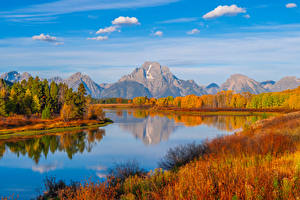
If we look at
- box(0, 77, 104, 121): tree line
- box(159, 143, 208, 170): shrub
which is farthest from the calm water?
box(0, 77, 104, 121): tree line

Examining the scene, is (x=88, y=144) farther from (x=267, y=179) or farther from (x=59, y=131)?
(x=267, y=179)

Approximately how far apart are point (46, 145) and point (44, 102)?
47.0 metres

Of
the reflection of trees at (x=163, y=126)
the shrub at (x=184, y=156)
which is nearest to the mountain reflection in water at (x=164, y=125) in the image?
the reflection of trees at (x=163, y=126)

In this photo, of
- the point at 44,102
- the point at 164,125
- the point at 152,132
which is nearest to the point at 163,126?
the point at 164,125

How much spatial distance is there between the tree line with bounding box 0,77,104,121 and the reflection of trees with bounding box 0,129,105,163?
22.2 m

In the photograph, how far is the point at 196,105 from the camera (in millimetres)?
186000

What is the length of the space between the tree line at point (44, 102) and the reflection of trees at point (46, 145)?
876 inches

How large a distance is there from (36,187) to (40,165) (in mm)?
8011

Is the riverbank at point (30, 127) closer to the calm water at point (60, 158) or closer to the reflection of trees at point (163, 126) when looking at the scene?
the calm water at point (60, 158)

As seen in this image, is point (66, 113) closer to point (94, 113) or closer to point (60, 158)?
point (94, 113)

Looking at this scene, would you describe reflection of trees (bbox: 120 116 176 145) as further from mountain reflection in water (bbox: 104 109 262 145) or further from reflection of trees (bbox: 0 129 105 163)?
reflection of trees (bbox: 0 129 105 163)

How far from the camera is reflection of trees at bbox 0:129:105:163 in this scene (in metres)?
35.5

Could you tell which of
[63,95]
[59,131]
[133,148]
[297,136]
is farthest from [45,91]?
[297,136]

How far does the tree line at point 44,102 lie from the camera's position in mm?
68406
